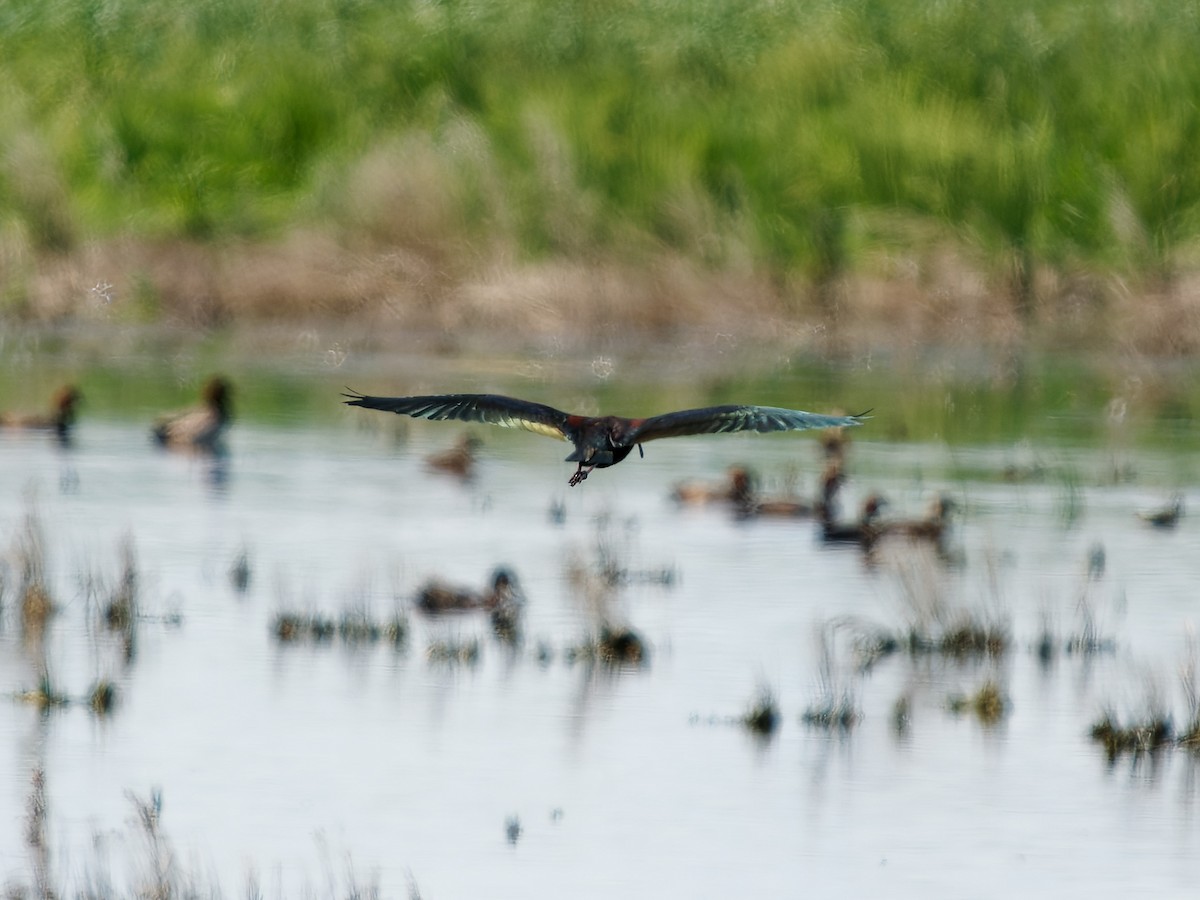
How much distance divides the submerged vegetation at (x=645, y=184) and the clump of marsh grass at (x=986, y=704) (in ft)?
49.1

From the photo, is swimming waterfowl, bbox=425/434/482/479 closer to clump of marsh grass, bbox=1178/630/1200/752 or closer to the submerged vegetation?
the submerged vegetation

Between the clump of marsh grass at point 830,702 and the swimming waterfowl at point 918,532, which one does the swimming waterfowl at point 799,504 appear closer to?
the swimming waterfowl at point 918,532

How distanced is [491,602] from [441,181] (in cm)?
1602

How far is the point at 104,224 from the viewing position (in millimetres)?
32000

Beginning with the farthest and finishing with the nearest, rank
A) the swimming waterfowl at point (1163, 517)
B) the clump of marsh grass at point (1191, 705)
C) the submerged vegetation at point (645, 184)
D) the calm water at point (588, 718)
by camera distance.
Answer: the submerged vegetation at point (645, 184)
the swimming waterfowl at point (1163, 517)
the clump of marsh grass at point (1191, 705)
the calm water at point (588, 718)

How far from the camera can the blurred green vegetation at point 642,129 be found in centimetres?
2834

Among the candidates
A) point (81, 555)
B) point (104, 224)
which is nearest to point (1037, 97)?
point (104, 224)

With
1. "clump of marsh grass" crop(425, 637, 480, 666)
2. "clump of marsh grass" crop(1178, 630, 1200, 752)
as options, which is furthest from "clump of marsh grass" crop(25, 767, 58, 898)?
"clump of marsh grass" crop(1178, 630, 1200, 752)

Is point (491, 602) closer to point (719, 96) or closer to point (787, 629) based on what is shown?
point (787, 629)

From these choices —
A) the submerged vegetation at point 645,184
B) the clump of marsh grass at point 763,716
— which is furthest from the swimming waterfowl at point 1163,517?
the submerged vegetation at point 645,184

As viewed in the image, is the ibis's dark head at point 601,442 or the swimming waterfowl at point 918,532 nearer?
the ibis's dark head at point 601,442

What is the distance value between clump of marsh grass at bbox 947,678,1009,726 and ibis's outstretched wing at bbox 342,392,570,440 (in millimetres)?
4128

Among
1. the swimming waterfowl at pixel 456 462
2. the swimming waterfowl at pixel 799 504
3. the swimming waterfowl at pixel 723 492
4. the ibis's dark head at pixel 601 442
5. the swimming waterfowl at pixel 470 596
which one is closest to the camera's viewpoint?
the ibis's dark head at pixel 601 442

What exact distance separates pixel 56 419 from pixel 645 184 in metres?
9.24
